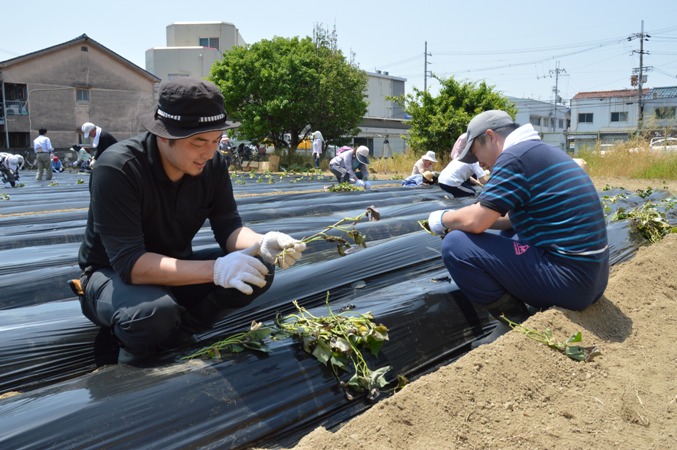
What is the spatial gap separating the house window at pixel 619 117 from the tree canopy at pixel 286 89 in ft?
104

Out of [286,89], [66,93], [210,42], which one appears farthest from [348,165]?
[210,42]

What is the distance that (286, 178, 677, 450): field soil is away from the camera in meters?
1.95

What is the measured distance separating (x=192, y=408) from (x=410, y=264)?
93.1 inches

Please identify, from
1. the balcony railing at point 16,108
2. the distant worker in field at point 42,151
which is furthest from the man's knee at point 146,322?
the balcony railing at point 16,108

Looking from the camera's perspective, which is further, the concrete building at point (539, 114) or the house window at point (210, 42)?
the concrete building at point (539, 114)

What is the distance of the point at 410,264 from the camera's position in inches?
158

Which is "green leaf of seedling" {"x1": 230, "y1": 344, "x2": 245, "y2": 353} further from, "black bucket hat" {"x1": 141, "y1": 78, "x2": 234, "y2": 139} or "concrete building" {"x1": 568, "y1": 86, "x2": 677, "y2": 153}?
"concrete building" {"x1": 568, "y1": 86, "x2": 677, "y2": 153}

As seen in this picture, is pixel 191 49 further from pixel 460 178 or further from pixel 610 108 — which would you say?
pixel 460 178

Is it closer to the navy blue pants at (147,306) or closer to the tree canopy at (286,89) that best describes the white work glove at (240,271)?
the navy blue pants at (147,306)

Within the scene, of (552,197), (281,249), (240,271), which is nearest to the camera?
(240,271)

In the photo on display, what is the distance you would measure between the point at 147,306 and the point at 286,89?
2169 cm

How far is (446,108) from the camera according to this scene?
62.0ft

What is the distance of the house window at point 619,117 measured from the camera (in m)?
47.2

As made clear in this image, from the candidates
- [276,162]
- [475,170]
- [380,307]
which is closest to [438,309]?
[380,307]
